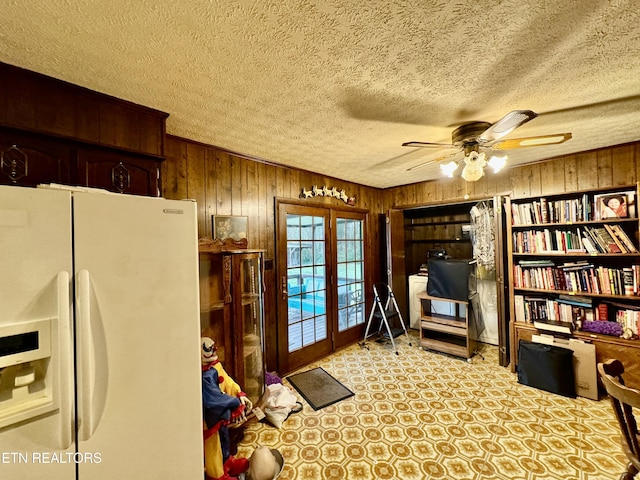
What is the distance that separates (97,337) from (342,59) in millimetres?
1622

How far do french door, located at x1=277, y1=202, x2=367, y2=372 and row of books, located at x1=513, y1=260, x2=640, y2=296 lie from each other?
6.60ft

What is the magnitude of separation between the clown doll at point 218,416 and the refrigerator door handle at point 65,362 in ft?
2.41

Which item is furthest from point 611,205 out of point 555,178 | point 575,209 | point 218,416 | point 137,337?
point 137,337

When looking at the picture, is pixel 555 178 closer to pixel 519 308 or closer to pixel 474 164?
pixel 519 308

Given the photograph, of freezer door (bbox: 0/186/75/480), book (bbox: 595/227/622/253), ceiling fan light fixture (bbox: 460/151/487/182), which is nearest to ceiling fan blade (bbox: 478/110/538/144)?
ceiling fan light fixture (bbox: 460/151/487/182)

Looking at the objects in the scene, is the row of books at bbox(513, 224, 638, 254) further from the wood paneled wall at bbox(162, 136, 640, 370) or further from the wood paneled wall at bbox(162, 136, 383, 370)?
the wood paneled wall at bbox(162, 136, 383, 370)

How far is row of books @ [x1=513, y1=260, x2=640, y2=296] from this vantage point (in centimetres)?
250

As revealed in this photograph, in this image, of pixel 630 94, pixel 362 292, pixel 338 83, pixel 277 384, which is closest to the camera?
pixel 338 83

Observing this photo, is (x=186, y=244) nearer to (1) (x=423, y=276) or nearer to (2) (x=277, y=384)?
(2) (x=277, y=384)

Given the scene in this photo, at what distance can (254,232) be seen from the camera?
278 centimetres

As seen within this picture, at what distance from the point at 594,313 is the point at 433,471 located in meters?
2.40

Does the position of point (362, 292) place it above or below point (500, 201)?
below

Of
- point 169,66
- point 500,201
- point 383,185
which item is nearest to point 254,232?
point 169,66

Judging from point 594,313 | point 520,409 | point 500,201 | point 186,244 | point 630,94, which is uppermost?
point 630,94
